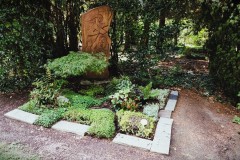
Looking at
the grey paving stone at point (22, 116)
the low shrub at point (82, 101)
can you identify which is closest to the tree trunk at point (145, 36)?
the low shrub at point (82, 101)

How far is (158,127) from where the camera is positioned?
5.35 metres

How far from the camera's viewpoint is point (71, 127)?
522cm

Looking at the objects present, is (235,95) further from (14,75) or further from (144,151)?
(14,75)

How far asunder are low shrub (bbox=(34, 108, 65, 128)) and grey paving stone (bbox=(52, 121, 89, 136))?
0.44 ft

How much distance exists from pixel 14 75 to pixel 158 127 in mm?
4564

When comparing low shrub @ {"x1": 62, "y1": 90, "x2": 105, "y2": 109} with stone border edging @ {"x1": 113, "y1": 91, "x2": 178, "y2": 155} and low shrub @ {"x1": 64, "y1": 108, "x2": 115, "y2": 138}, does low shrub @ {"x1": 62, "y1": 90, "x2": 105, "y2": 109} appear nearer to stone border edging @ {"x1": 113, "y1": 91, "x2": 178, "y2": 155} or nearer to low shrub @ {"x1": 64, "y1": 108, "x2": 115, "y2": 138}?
low shrub @ {"x1": 64, "y1": 108, "x2": 115, "y2": 138}

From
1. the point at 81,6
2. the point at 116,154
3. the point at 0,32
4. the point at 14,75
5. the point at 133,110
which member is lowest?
the point at 116,154

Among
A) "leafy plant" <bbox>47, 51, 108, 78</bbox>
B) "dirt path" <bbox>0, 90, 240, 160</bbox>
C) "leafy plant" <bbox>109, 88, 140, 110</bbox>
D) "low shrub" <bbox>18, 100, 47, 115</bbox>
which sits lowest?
"dirt path" <bbox>0, 90, 240, 160</bbox>

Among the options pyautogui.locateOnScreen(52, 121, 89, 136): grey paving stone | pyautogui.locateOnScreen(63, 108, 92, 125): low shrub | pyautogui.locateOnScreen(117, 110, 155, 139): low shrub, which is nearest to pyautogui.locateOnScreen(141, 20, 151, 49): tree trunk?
pyautogui.locateOnScreen(117, 110, 155, 139): low shrub

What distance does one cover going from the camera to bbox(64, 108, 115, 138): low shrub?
16.5ft

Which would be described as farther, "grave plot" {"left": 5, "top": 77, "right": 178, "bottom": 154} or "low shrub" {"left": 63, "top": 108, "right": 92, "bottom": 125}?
"low shrub" {"left": 63, "top": 108, "right": 92, "bottom": 125}

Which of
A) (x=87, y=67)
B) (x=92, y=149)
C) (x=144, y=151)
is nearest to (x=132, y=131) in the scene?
(x=144, y=151)

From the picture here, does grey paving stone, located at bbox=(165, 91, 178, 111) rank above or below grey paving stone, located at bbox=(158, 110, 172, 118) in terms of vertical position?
above

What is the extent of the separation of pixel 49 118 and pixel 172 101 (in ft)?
10.4
